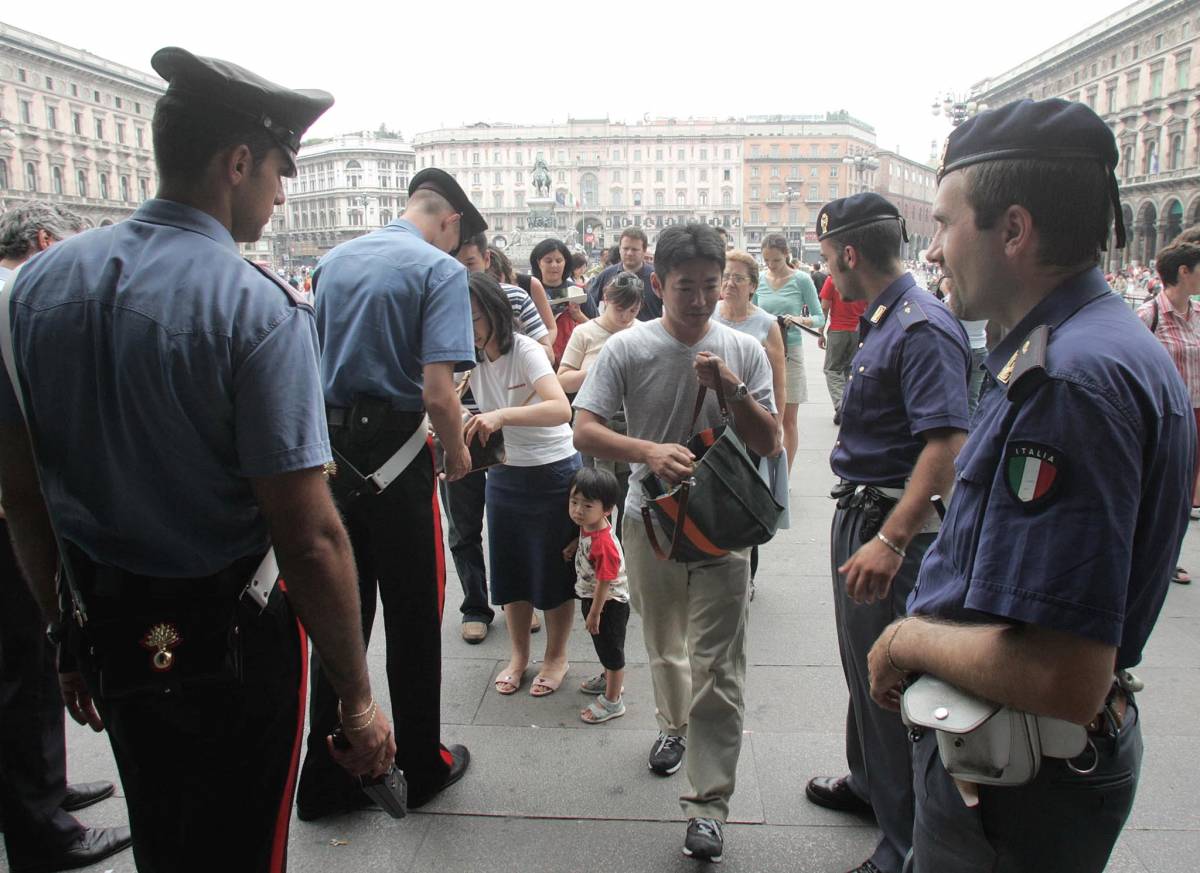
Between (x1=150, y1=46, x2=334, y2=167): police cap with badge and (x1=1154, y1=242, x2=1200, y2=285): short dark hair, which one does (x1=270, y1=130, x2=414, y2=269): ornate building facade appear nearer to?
(x1=1154, y1=242, x2=1200, y2=285): short dark hair

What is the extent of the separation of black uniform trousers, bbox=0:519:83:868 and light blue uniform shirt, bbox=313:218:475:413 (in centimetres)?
121

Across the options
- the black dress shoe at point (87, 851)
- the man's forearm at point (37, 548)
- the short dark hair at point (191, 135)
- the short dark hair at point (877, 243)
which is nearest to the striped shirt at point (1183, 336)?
the short dark hair at point (877, 243)

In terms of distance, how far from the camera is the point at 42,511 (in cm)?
188

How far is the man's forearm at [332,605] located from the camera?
1.74 meters

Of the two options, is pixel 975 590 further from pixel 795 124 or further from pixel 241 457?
pixel 795 124

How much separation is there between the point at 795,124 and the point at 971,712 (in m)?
113

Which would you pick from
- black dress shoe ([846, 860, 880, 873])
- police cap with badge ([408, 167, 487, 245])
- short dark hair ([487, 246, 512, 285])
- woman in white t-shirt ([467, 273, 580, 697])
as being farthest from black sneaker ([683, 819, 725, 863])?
short dark hair ([487, 246, 512, 285])

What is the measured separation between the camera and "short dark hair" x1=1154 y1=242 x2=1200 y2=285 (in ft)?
17.6

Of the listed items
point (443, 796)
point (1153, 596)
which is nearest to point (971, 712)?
point (1153, 596)

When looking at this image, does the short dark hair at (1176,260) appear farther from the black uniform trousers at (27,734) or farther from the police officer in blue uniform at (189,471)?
the black uniform trousers at (27,734)

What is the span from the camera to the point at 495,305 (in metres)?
4.08

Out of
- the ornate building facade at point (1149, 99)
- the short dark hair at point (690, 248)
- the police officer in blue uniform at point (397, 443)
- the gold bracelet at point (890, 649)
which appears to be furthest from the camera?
the ornate building facade at point (1149, 99)

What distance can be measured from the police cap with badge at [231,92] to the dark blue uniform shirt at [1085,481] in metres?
1.53

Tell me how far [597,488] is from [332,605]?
7.33 ft
